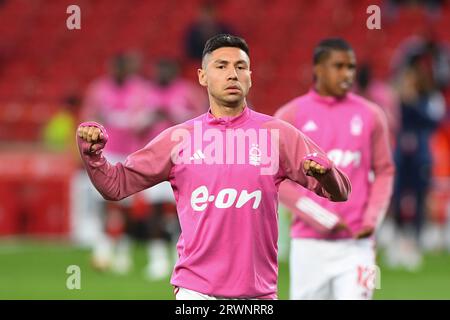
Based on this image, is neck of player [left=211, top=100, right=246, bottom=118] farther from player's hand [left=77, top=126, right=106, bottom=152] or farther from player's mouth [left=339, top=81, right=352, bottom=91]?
player's mouth [left=339, top=81, right=352, bottom=91]

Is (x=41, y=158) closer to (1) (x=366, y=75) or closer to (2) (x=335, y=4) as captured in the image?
(1) (x=366, y=75)

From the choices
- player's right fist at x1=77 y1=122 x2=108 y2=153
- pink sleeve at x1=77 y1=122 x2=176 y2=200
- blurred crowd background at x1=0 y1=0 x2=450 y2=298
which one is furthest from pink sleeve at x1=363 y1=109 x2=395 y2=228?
blurred crowd background at x1=0 y1=0 x2=450 y2=298

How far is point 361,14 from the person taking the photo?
2206 centimetres

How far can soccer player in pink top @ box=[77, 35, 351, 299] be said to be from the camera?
605 cm

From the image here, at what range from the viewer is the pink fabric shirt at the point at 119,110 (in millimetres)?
14773

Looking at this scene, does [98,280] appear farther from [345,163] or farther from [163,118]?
[345,163]

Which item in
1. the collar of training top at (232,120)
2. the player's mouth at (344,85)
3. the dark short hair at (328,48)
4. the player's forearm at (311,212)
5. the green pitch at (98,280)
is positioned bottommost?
the green pitch at (98,280)

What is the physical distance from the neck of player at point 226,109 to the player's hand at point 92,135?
0.62m

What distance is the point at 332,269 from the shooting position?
315 inches

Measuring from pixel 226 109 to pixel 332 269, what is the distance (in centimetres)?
218

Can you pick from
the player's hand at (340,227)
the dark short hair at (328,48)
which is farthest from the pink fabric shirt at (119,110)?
the player's hand at (340,227)

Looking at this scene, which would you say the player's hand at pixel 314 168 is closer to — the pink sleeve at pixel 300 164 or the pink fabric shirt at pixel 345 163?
the pink sleeve at pixel 300 164

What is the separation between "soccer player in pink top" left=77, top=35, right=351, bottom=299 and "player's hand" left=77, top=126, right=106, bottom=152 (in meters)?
0.07

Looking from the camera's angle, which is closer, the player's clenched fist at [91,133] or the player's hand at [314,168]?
the player's hand at [314,168]
